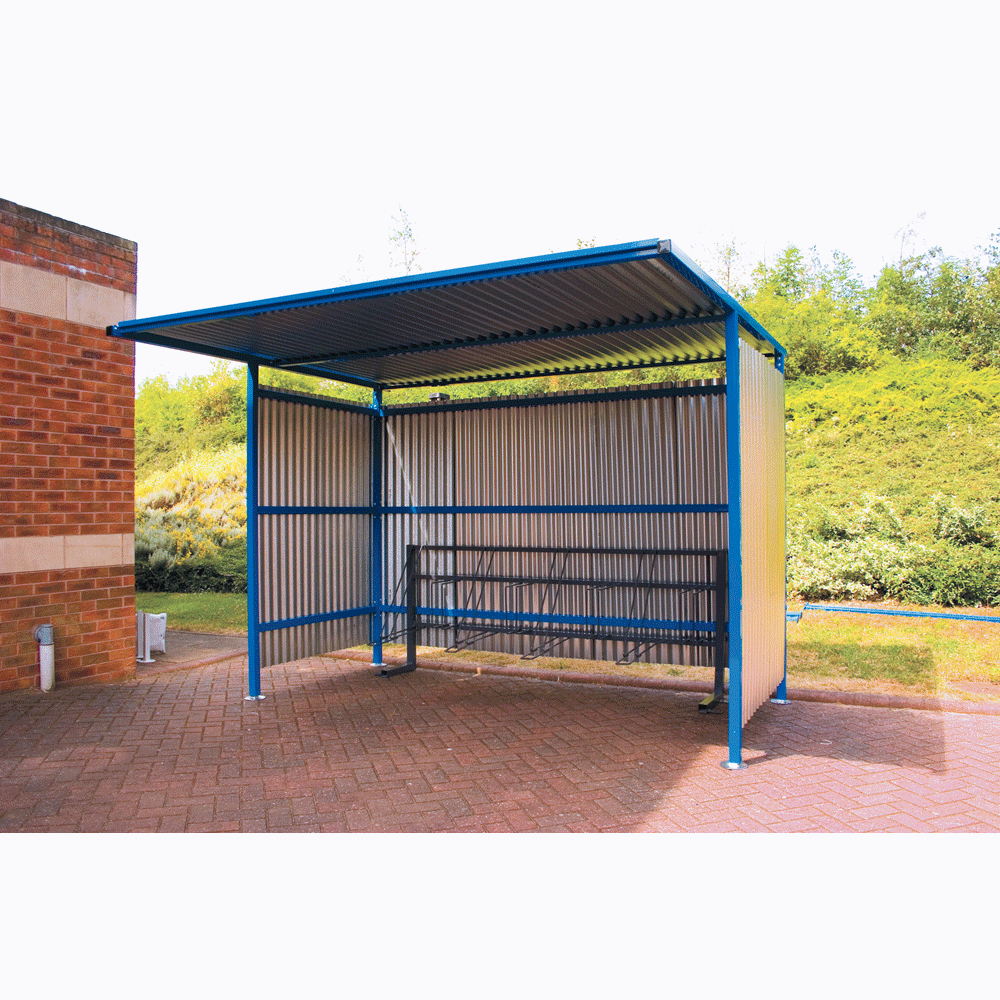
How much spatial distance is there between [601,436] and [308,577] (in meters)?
3.09

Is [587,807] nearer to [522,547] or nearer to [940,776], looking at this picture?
[940,776]

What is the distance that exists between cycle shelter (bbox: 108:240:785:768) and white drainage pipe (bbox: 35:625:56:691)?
182 centimetres

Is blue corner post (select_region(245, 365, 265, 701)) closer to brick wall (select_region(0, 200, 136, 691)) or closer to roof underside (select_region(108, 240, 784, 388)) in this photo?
roof underside (select_region(108, 240, 784, 388))

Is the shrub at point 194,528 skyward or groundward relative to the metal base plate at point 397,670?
skyward

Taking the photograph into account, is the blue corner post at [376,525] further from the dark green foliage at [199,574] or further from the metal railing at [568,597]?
the dark green foliage at [199,574]

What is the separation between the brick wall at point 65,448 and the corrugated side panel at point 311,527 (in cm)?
166

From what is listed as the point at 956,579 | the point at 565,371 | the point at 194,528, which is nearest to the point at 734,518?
the point at 565,371

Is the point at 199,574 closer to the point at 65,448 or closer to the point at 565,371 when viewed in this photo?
the point at 65,448

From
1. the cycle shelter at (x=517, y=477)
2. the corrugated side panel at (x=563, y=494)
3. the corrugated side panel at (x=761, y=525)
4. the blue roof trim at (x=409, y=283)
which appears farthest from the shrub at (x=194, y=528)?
the corrugated side panel at (x=761, y=525)

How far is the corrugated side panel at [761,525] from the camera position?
5.55 meters

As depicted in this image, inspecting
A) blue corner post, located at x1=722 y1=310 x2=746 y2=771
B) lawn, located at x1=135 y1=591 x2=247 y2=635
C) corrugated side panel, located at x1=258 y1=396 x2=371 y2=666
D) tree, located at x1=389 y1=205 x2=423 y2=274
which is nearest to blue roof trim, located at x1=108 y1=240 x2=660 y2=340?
blue corner post, located at x1=722 y1=310 x2=746 y2=771

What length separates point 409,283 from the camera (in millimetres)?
5117

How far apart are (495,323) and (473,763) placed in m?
3.22

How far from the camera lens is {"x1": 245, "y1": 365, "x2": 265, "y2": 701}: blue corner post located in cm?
718
